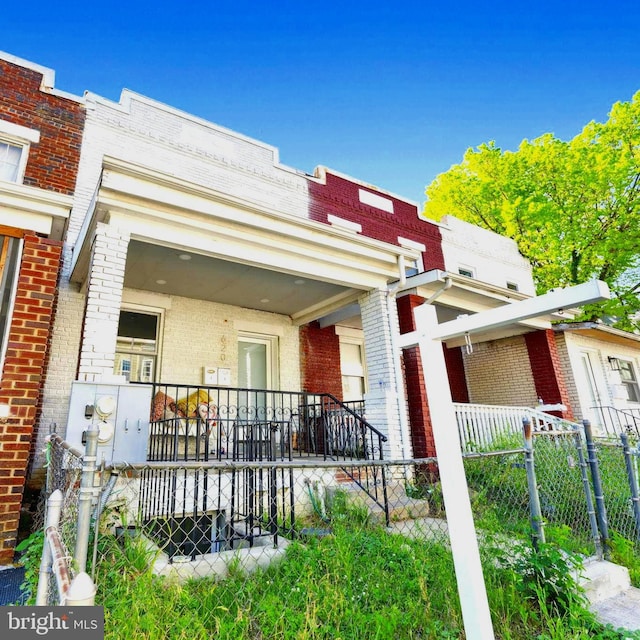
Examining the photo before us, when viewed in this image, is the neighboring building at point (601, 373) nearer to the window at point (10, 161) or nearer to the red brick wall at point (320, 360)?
the red brick wall at point (320, 360)

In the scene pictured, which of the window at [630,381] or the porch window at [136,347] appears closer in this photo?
the porch window at [136,347]

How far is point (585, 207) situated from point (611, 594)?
13.0 m

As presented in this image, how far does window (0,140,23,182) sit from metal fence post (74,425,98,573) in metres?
6.47

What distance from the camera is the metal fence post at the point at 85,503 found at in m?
1.56

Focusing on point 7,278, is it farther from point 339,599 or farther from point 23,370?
point 339,599

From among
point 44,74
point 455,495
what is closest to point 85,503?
point 455,495

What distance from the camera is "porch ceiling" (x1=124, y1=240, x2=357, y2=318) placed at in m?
6.28

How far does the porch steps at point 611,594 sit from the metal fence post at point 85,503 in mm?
3114

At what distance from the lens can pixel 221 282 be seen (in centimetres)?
732

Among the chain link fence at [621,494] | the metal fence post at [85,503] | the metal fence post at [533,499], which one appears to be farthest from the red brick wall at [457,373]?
the metal fence post at [85,503]

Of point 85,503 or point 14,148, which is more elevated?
point 14,148

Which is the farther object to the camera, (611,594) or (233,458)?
(233,458)

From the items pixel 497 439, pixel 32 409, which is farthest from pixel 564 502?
pixel 32 409

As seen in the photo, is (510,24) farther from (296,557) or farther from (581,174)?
(296,557)
